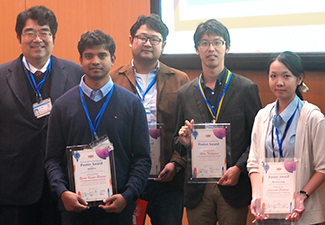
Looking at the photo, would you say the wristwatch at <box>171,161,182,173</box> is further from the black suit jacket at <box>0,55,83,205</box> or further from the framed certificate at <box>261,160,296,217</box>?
the black suit jacket at <box>0,55,83,205</box>

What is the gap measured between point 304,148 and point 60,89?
1583 mm

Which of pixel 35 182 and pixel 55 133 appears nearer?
pixel 55 133

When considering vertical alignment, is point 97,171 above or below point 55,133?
below

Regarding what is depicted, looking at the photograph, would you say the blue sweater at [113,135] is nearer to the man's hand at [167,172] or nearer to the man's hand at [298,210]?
the man's hand at [167,172]

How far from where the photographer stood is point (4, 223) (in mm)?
2453

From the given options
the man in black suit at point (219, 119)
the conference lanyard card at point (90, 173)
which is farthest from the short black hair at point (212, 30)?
the conference lanyard card at point (90, 173)

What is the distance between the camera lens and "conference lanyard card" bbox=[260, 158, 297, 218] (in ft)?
6.57

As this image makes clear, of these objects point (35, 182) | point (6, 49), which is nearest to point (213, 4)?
point (35, 182)

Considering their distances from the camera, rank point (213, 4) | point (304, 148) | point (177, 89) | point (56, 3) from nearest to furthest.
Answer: point (304, 148), point (177, 89), point (213, 4), point (56, 3)

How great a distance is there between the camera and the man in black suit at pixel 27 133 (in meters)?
2.44

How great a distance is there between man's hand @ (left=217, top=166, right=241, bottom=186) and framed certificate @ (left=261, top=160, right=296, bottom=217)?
0.82 feet

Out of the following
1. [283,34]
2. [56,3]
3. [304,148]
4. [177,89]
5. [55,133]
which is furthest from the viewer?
[56,3]

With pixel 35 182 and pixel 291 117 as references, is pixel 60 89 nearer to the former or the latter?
pixel 35 182

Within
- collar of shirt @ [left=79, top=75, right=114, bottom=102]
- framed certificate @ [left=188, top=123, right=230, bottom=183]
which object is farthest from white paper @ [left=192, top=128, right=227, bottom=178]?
collar of shirt @ [left=79, top=75, right=114, bottom=102]
